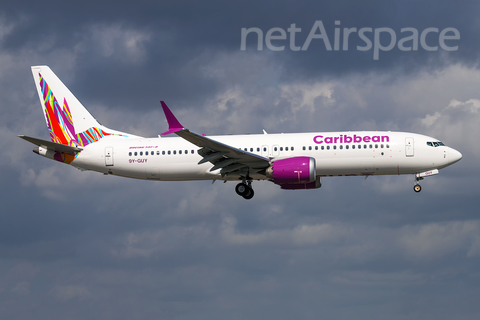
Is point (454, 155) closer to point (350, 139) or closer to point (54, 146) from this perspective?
point (350, 139)

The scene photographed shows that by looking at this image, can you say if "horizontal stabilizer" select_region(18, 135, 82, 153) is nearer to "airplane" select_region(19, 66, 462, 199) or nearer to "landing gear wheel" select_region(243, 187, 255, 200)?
"airplane" select_region(19, 66, 462, 199)

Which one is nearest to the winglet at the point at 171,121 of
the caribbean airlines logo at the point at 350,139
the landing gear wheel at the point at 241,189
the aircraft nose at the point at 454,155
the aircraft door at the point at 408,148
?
the landing gear wheel at the point at 241,189

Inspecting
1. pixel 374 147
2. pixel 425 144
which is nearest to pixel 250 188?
pixel 374 147

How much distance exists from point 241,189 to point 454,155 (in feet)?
60.6

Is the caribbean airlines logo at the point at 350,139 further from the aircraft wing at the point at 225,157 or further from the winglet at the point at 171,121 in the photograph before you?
the winglet at the point at 171,121

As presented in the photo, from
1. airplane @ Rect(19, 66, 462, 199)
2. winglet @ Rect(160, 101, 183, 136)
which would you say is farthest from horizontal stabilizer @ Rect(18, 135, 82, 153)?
winglet @ Rect(160, 101, 183, 136)

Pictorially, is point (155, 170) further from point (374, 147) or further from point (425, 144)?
point (425, 144)

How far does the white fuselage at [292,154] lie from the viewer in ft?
158

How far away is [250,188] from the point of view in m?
51.7

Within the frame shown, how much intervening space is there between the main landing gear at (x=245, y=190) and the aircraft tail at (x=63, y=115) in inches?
506

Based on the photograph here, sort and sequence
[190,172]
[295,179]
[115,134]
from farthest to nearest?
Answer: [115,134]
[190,172]
[295,179]

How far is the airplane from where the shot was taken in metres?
48.0

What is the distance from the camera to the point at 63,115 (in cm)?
5744

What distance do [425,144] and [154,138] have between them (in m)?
24.0
